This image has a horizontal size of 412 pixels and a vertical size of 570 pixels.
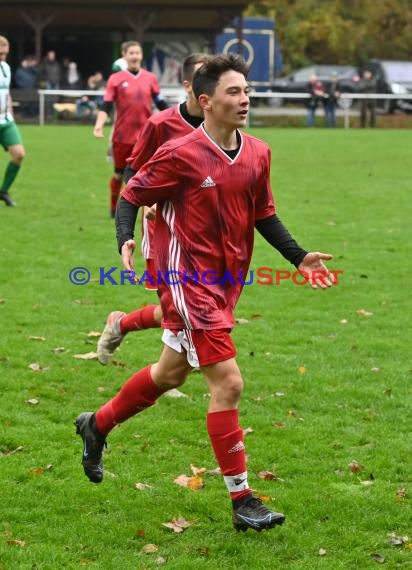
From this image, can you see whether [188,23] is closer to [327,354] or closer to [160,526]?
[327,354]

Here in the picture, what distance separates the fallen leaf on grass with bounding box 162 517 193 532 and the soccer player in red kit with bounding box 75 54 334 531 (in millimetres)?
243

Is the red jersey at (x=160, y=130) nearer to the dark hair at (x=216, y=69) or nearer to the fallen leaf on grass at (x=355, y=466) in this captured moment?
the dark hair at (x=216, y=69)

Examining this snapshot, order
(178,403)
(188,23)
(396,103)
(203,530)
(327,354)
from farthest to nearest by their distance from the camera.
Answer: (188,23) < (396,103) < (327,354) < (178,403) < (203,530)

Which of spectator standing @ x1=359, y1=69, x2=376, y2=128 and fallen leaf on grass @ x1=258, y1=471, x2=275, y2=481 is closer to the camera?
fallen leaf on grass @ x1=258, y1=471, x2=275, y2=481

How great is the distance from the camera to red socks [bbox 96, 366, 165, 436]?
526 centimetres

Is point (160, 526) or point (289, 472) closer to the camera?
point (160, 526)

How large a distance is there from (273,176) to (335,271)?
28.0 feet

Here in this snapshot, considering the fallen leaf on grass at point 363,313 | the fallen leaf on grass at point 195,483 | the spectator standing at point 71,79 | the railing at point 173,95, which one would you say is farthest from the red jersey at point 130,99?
the spectator standing at point 71,79

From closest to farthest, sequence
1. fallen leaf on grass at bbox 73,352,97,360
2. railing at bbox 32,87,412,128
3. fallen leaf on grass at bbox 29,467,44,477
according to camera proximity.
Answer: fallen leaf on grass at bbox 29,467,44,477
fallen leaf on grass at bbox 73,352,97,360
railing at bbox 32,87,412,128

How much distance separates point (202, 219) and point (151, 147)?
6.58 ft

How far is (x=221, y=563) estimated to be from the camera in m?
4.68

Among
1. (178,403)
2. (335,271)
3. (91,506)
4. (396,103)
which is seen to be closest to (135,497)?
(91,506)

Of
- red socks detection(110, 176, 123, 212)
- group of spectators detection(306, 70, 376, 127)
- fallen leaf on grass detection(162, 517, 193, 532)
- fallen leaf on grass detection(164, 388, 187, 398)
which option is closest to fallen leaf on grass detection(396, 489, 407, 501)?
fallen leaf on grass detection(162, 517, 193, 532)
